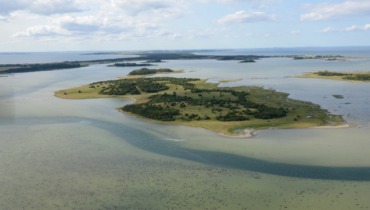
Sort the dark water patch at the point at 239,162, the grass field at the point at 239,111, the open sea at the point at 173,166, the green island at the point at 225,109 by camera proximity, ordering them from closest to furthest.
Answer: the open sea at the point at 173,166, the dark water patch at the point at 239,162, the grass field at the point at 239,111, the green island at the point at 225,109

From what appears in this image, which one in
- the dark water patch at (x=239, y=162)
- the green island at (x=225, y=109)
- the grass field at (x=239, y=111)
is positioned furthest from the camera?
the green island at (x=225, y=109)

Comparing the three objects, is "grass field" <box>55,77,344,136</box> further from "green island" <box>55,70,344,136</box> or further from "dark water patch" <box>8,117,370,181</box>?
"dark water patch" <box>8,117,370,181</box>

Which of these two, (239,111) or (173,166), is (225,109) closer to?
(239,111)

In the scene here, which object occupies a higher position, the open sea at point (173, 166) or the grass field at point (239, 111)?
the grass field at point (239, 111)

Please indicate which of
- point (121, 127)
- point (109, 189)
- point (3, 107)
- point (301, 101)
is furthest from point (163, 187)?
point (3, 107)

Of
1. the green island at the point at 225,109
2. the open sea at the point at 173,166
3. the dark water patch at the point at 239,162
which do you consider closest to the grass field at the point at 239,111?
the green island at the point at 225,109

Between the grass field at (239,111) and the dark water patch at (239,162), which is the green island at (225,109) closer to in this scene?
the grass field at (239,111)

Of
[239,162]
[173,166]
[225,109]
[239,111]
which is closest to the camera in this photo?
[173,166]

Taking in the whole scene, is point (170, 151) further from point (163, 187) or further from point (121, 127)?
point (121, 127)

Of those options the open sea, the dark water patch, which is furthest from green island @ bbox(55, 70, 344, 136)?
the dark water patch

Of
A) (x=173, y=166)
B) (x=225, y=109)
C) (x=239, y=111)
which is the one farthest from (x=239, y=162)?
(x=225, y=109)

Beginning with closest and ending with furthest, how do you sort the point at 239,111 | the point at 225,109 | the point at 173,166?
the point at 173,166, the point at 239,111, the point at 225,109
